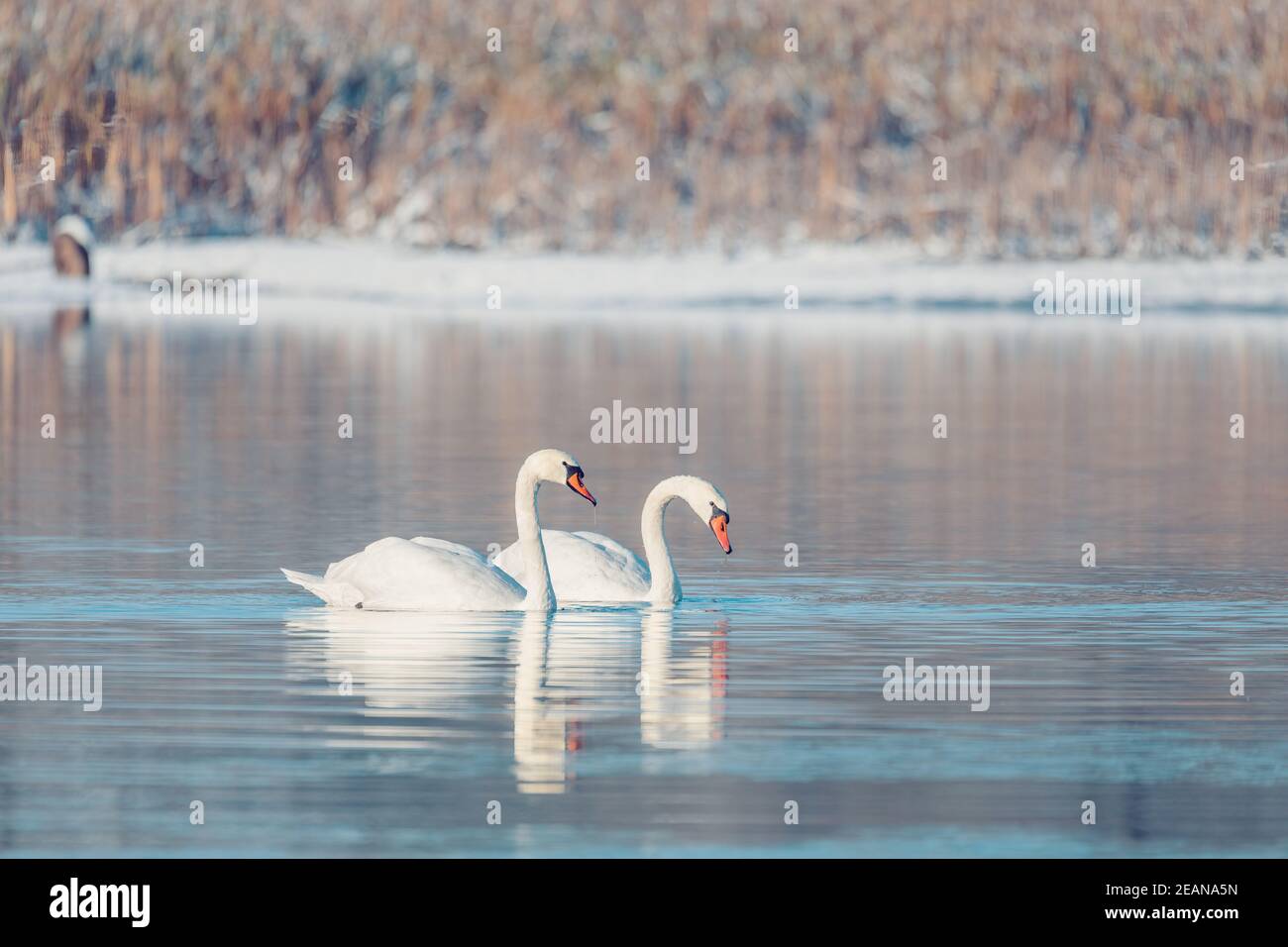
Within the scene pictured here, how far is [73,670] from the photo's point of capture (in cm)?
1212

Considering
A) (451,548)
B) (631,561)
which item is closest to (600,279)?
(631,561)

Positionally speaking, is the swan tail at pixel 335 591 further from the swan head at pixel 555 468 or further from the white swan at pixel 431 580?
the swan head at pixel 555 468

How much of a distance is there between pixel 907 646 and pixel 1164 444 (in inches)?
423

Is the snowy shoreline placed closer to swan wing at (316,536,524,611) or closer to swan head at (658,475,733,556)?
swan head at (658,475,733,556)

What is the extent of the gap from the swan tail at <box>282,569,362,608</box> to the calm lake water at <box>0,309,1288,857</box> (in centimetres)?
10

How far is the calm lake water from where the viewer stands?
31.1 ft

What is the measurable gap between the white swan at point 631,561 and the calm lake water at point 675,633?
281mm

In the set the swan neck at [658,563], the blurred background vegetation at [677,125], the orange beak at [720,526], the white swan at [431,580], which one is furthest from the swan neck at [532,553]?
the blurred background vegetation at [677,125]

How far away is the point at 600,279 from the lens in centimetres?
4572

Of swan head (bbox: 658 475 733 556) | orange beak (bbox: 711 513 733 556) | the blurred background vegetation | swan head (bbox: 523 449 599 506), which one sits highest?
the blurred background vegetation

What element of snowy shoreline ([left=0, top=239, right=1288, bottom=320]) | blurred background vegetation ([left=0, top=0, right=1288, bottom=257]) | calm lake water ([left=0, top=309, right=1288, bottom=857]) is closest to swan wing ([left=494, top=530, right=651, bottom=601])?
calm lake water ([left=0, top=309, right=1288, bottom=857])

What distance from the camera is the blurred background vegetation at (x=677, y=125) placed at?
47.2 meters

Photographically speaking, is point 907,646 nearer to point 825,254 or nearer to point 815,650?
point 815,650
